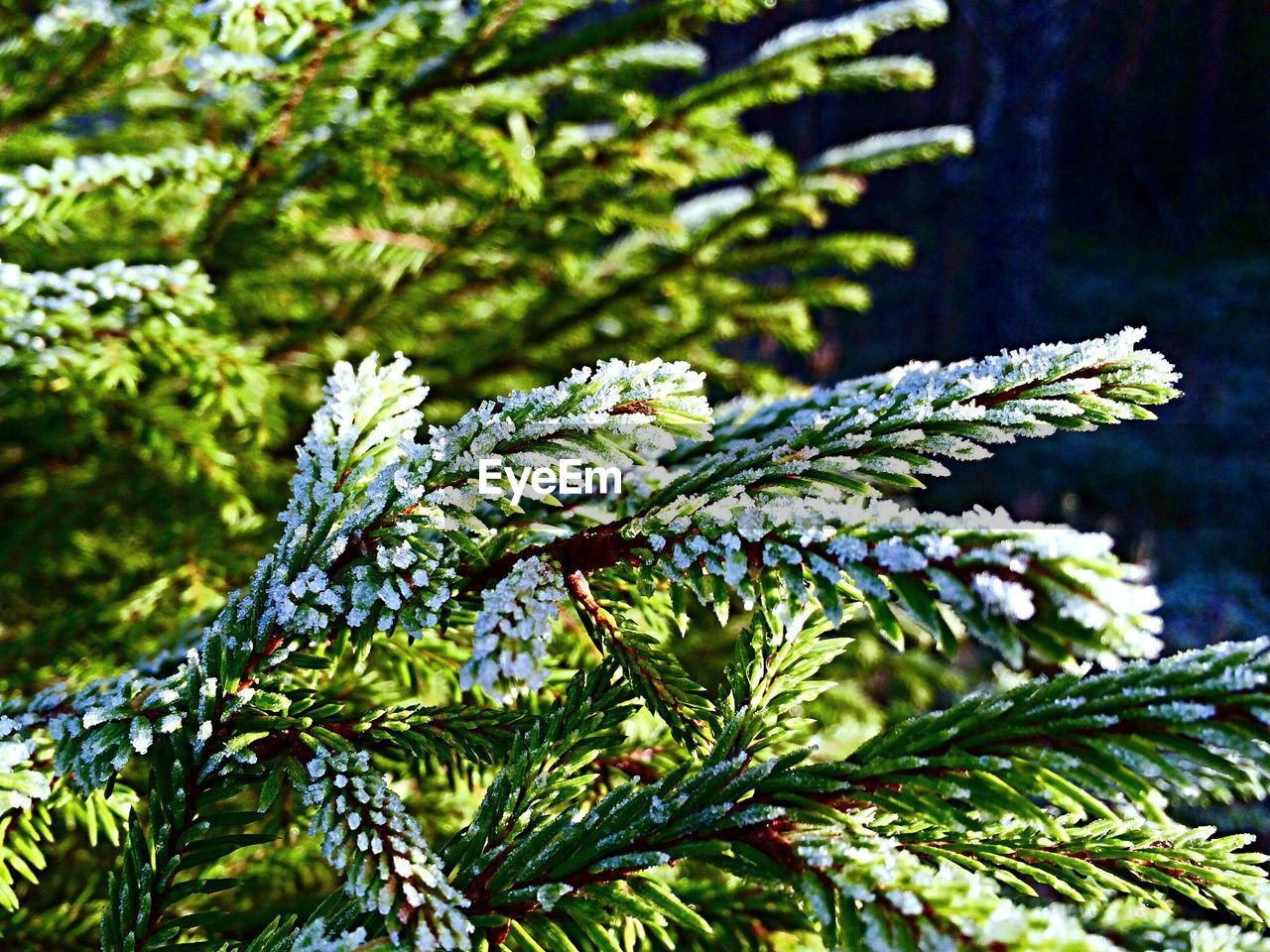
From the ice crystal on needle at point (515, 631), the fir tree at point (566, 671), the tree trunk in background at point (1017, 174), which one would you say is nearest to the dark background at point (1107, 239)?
the tree trunk in background at point (1017, 174)

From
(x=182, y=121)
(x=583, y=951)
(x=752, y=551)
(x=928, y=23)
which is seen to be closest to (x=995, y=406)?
(x=752, y=551)

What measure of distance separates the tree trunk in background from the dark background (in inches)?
1.0

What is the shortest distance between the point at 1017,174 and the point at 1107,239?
37.5 ft

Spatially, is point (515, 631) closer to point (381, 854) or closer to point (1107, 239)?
point (381, 854)

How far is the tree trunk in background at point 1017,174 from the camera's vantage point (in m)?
9.45

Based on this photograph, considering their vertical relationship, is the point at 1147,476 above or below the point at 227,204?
below

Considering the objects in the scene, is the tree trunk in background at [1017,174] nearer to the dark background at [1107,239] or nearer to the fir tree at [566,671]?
the dark background at [1107,239]

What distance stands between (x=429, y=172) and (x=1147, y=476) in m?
10.8

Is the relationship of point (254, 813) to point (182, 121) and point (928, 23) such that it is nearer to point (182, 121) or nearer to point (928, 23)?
point (928, 23)

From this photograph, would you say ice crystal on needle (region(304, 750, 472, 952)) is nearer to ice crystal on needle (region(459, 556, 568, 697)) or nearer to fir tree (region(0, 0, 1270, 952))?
fir tree (region(0, 0, 1270, 952))

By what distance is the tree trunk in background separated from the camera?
372 inches

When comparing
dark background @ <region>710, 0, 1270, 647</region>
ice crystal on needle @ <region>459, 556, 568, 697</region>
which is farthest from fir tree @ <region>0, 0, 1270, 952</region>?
dark background @ <region>710, 0, 1270, 647</region>

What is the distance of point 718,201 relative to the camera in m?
2.95

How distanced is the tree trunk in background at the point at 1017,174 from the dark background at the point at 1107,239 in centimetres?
3
